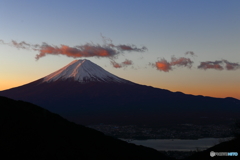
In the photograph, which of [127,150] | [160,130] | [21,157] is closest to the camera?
[21,157]

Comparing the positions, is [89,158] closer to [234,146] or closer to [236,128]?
[234,146]

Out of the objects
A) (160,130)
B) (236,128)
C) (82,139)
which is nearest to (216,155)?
(236,128)

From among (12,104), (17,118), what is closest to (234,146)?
(17,118)

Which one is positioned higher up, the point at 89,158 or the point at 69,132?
the point at 69,132

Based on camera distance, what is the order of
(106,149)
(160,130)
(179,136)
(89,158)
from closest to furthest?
(89,158), (106,149), (179,136), (160,130)

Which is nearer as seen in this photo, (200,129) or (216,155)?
(216,155)

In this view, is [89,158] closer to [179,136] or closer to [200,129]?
[179,136]
